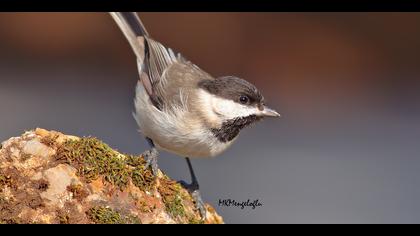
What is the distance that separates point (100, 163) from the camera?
2973mm

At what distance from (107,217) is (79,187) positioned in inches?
7.7

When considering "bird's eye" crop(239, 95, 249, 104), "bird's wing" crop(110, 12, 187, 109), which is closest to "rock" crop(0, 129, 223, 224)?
"bird's eye" crop(239, 95, 249, 104)

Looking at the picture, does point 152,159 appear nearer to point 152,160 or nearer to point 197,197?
point 152,160

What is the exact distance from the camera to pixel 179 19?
8.05 m

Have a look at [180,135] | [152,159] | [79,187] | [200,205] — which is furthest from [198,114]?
[79,187]

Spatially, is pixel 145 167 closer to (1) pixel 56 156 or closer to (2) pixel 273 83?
(1) pixel 56 156

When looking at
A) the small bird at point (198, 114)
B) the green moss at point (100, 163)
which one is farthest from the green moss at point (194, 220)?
the small bird at point (198, 114)

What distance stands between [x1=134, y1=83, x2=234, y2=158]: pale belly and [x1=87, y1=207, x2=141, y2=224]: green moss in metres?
0.99

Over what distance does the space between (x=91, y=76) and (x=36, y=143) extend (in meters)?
4.62

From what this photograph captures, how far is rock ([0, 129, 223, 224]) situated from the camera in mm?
2777

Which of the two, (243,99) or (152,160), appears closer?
(152,160)

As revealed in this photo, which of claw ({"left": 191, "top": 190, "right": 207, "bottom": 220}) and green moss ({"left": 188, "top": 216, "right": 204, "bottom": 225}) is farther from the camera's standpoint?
claw ({"left": 191, "top": 190, "right": 207, "bottom": 220})

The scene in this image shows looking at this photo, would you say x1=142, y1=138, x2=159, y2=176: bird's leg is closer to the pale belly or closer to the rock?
the rock
